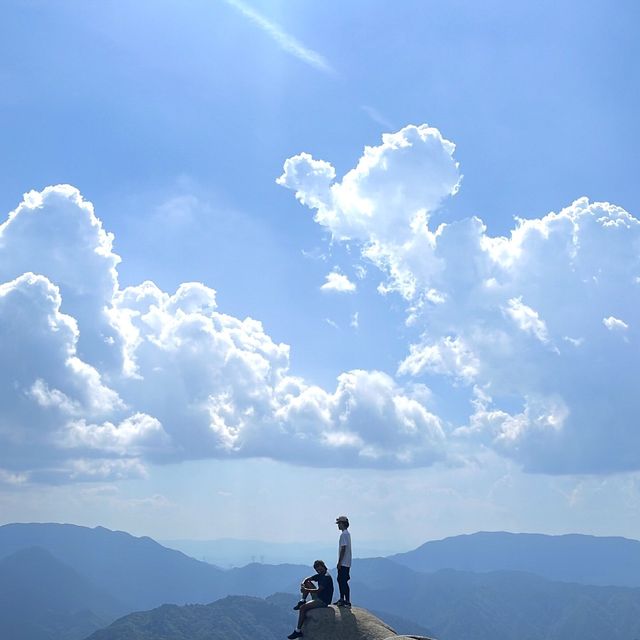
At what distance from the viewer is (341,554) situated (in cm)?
3164

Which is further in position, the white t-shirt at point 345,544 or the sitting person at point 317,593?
the sitting person at point 317,593

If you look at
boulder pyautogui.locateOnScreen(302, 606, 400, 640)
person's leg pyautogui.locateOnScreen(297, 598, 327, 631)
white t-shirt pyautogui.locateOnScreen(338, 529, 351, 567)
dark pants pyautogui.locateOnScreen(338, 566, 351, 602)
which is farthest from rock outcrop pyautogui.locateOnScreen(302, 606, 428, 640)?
white t-shirt pyautogui.locateOnScreen(338, 529, 351, 567)

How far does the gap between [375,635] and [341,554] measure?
4332mm

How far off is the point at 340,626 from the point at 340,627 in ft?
0.15

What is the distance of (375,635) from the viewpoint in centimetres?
3238

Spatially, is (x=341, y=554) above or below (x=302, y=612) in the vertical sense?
above

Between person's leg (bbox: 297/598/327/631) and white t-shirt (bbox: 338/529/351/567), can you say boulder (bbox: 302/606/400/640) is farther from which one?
white t-shirt (bbox: 338/529/351/567)

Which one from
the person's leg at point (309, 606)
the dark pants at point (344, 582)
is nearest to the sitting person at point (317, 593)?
the person's leg at point (309, 606)

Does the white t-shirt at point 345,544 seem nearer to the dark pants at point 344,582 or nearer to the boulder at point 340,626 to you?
the dark pants at point 344,582

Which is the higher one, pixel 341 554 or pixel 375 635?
pixel 341 554

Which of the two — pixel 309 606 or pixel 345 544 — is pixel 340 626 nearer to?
pixel 309 606

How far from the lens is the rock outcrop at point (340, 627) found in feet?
106

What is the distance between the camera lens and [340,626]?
1282 inches

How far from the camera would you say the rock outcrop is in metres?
32.3
